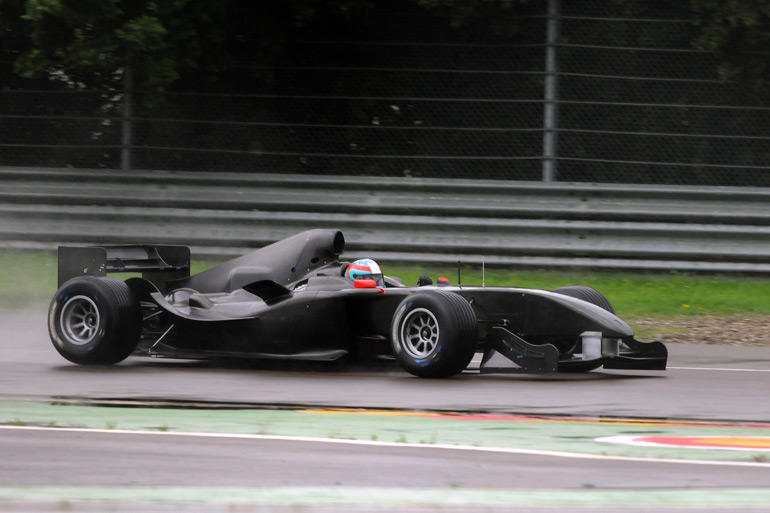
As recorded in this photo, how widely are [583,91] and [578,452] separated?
31.0 feet

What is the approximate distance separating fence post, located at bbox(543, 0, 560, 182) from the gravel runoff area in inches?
107

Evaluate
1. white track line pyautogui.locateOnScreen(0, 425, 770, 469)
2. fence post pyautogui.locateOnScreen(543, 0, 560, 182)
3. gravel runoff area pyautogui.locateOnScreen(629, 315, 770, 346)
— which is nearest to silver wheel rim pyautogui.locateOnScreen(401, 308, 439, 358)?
white track line pyautogui.locateOnScreen(0, 425, 770, 469)

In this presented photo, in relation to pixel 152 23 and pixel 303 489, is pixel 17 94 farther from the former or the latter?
pixel 303 489

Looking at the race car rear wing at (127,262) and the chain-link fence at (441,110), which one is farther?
the chain-link fence at (441,110)

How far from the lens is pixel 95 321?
9750 millimetres

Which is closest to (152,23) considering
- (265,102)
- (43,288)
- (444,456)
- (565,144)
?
(265,102)

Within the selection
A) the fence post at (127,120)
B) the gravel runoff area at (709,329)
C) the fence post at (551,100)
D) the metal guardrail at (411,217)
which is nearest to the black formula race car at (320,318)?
the gravel runoff area at (709,329)

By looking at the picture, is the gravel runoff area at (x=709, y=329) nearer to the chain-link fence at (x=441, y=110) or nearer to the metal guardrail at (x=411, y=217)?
the metal guardrail at (x=411, y=217)

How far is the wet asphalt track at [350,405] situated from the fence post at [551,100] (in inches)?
155

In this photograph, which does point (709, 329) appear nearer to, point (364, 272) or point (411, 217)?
point (411, 217)

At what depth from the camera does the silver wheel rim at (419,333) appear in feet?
28.7

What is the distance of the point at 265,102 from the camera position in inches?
611

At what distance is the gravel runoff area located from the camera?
11703 millimetres

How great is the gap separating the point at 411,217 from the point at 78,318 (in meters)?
5.37
